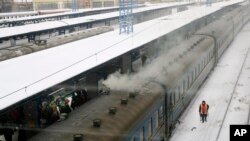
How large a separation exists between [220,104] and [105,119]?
37.5 feet

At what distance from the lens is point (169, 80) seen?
577 inches

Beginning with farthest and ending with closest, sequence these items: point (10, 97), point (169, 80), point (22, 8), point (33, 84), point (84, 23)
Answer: point (22, 8) → point (84, 23) → point (169, 80) → point (33, 84) → point (10, 97)

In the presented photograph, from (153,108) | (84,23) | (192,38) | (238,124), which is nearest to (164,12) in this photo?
(84,23)

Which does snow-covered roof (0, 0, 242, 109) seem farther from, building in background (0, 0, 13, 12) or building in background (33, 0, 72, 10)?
building in background (33, 0, 72, 10)

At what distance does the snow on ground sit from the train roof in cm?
420

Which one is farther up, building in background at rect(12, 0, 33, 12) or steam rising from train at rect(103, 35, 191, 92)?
Answer: building in background at rect(12, 0, 33, 12)

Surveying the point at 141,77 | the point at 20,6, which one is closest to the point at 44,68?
the point at 141,77

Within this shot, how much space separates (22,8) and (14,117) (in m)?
71.5

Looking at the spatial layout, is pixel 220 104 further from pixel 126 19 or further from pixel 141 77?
pixel 126 19

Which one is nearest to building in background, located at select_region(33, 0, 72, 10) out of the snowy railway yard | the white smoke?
the snowy railway yard

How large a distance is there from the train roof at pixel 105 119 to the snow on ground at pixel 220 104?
Answer: 4201mm

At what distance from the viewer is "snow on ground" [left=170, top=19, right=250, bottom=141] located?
16203mm

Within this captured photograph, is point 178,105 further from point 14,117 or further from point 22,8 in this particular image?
point 22,8

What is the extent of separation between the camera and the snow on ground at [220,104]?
16203 millimetres
